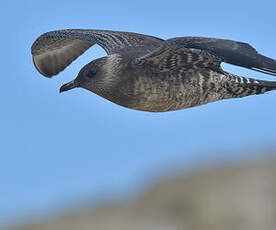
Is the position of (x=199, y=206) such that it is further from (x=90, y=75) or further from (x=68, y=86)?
(x=90, y=75)

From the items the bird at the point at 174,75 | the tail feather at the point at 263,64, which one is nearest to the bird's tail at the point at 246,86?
the bird at the point at 174,75

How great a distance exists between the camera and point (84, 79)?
27.4ft

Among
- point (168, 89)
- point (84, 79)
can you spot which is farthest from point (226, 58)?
point (84, 79)

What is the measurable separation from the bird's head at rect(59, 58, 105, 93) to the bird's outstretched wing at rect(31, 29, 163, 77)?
64 centimetres

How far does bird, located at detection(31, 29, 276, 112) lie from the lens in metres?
7.50

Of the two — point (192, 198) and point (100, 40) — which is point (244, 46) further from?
point (192, 198)

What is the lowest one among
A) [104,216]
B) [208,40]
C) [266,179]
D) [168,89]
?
[104,216]

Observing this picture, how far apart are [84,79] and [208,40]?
150 cm

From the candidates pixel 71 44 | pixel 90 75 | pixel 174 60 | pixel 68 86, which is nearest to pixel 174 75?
pixel 174 60

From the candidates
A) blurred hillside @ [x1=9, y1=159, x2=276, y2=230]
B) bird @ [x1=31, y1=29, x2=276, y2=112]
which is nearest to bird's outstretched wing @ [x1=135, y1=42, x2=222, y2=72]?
bird @ [x1=31, y1=29, x2=276, y2=112]

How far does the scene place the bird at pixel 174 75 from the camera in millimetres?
7504

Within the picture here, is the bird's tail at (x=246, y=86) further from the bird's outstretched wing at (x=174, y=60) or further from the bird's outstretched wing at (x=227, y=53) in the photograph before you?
the bird's outstretched wing at (x=227, y=53)

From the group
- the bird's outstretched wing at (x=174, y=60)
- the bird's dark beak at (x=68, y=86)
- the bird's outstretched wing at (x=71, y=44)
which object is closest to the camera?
the bird's outstretched wing at (x=174, y=60)

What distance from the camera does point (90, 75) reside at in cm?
834
